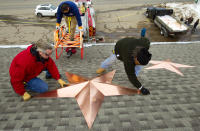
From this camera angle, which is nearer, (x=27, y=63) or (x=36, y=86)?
(x=27, y=63)

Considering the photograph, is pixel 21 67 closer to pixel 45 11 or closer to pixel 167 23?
pixel 167 23

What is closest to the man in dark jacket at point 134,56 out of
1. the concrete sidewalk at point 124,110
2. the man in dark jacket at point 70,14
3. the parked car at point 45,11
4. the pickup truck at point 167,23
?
the concrete sidewalk at point 124,110

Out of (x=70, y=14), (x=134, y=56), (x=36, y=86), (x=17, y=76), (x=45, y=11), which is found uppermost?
(x=45, y=11)

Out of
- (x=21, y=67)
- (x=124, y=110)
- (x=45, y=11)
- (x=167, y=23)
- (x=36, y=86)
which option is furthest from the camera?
(x=45, y=11)

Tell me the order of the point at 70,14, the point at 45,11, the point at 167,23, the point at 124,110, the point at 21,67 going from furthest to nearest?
the point at 45,11, the point at 167,23, the point at 70,14, the point at 21,67, the point at 124,110

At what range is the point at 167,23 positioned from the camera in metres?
9.74

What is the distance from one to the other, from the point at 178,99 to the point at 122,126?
1.10 meters

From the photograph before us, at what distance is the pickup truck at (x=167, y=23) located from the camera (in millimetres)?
8891

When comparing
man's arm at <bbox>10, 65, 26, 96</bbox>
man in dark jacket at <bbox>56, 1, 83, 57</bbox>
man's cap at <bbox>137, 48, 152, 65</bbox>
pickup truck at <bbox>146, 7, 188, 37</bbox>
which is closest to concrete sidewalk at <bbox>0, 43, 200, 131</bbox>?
man's arm at <bbox>10, 65, 26, 96</bbox>

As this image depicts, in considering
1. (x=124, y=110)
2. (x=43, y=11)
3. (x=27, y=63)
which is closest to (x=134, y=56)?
(x=124, y=110)

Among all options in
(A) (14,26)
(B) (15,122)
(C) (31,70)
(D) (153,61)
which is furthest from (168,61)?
(A) (14,26)

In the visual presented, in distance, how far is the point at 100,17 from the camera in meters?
13.3

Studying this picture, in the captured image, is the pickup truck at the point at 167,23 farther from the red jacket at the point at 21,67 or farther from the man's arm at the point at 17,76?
the man's arm at the point at 17,76

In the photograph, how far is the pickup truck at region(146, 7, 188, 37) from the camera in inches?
350
